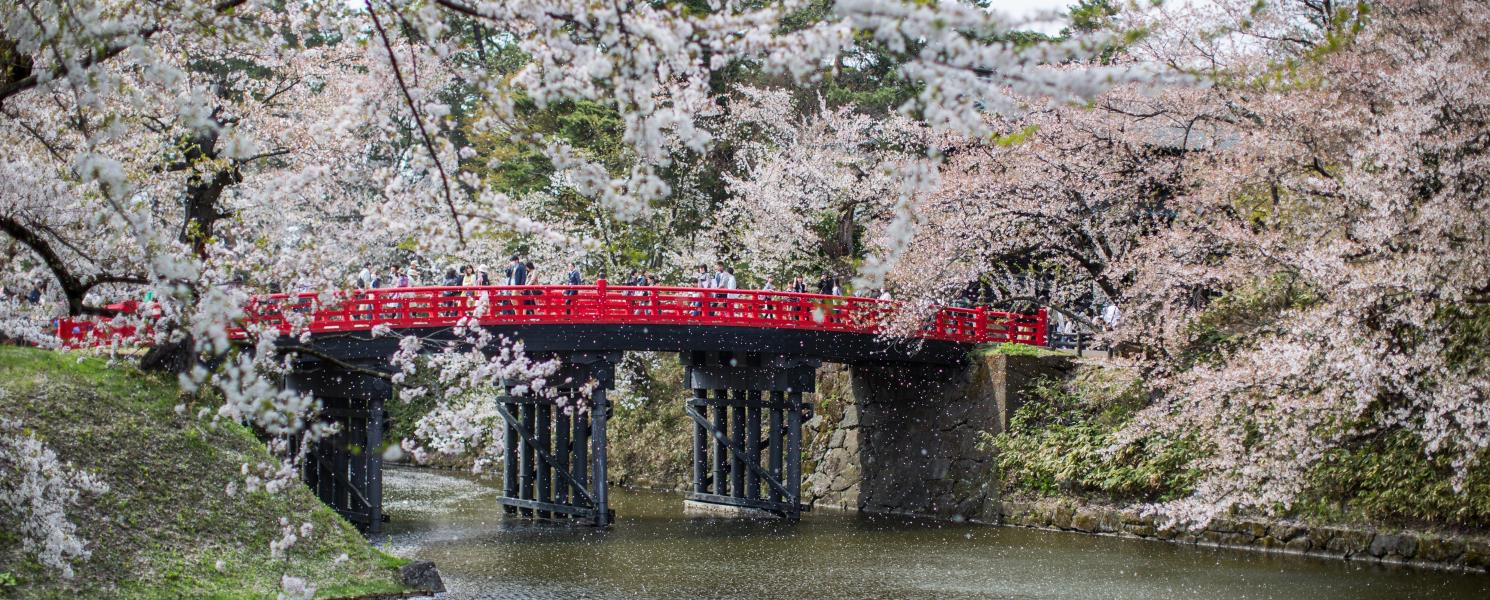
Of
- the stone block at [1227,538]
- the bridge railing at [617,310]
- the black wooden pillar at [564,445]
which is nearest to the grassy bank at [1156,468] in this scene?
the stone block at [1227,538]

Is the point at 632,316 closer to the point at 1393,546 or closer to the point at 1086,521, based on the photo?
the point at 1086,521

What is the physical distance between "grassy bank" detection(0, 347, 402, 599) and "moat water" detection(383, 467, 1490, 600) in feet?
5.44

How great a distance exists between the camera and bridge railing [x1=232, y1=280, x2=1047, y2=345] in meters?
20.1

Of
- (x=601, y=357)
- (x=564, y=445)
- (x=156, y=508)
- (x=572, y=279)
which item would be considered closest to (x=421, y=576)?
(x=156, y=508)

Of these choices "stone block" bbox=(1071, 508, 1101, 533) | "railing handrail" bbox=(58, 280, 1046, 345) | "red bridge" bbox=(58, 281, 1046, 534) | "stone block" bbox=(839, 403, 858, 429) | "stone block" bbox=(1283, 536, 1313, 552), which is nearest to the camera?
"stone block" bbox=(1283, 536, 1313, 552)

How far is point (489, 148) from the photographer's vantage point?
3606 centimetres

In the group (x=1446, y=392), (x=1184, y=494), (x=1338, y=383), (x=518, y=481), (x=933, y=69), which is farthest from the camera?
(x=518, y=481)

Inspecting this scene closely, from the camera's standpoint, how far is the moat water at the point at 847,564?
15.1 m

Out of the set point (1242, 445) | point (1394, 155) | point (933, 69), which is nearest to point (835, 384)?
point (1242, 445)

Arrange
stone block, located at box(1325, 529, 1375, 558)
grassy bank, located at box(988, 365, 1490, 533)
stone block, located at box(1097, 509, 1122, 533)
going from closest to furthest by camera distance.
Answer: grassy bank, located at box(988, 365, 1490, 533)
stone block, located at box(1325, 529, 1375, 558)
stone block, located at box(1097, 509, 1122, 533)

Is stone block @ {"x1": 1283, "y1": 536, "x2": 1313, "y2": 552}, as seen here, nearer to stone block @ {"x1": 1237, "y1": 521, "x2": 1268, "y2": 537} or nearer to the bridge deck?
stone block @ {"x1": 1237, "y1": 521, "x2": 1268, "y2": 537}

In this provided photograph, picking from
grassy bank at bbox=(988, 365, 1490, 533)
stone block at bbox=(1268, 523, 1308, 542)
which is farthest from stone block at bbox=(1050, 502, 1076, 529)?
stone block at bbox=(1268, 523, 1308, 542)

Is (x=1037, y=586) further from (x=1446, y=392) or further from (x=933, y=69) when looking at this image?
(x=933, y=69)

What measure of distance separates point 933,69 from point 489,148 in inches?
1267
